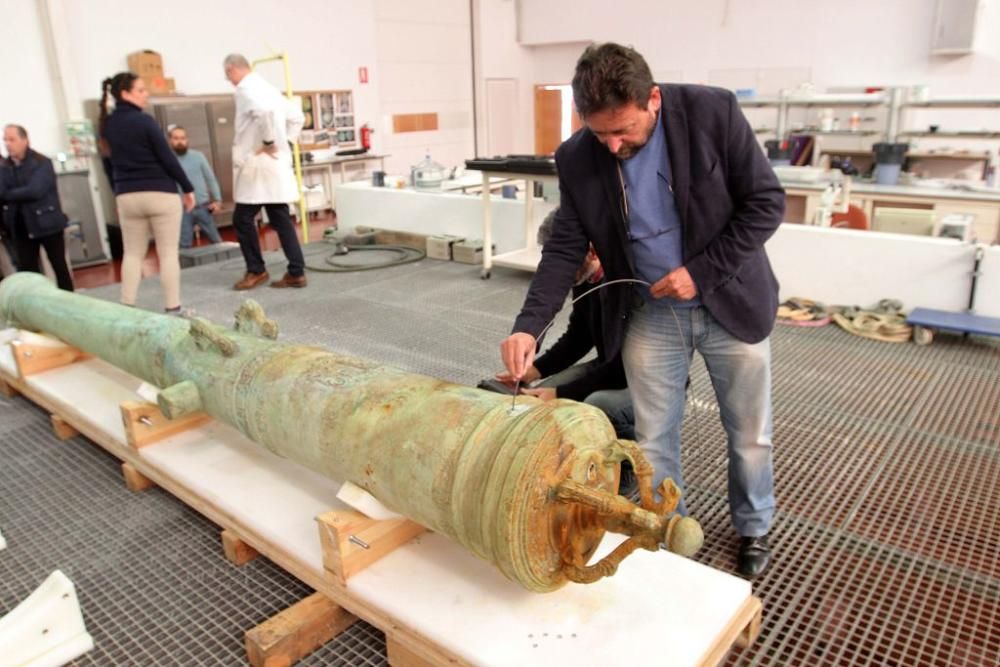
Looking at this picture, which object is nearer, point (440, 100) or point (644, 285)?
point (644, 285)

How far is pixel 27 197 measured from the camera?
179 inches

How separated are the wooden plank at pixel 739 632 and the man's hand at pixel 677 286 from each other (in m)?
0.69

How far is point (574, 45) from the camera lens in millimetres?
11039

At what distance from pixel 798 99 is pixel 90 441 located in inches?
268

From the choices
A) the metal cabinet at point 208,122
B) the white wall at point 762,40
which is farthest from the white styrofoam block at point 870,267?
the metal cabinet at point 208,122

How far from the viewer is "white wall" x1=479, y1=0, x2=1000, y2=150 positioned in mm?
7930

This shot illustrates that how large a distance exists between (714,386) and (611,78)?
0.86 metres

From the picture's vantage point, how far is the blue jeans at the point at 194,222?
6488 mm

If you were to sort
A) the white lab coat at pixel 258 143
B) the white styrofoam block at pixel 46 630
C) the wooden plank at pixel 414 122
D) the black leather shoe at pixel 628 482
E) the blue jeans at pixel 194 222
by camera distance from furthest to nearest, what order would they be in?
the wooden plank at pixel 414 122 → the blue jeans at pixel 194 222 → the white lab coat at pixel 258 143 → the black leather shoe at pixel 628 482 → the white styrofoam block at pixel 46 630

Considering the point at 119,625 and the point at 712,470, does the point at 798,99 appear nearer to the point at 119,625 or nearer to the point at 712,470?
the point at 712,470

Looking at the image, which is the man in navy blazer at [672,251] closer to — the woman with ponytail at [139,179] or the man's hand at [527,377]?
the man's hand at [527,377]

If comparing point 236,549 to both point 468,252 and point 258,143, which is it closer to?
point 258,143

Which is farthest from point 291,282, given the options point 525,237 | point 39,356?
point 39,356

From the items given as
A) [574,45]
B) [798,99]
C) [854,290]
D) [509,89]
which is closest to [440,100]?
Result: [509,89]
